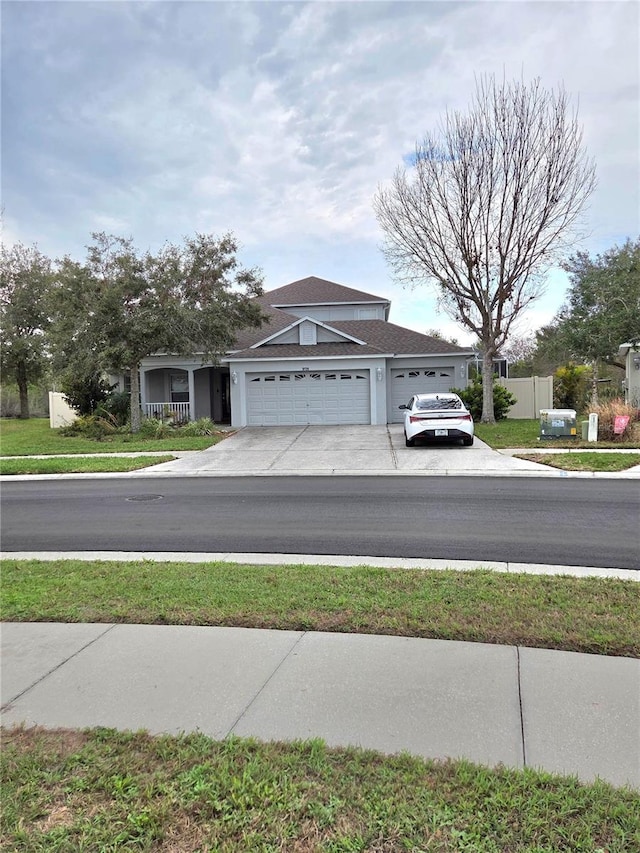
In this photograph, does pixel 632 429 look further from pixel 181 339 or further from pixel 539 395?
pixel 181 339

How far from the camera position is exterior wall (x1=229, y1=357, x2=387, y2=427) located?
24.0m

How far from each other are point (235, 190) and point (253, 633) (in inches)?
625

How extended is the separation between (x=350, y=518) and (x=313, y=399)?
1590 centimetres

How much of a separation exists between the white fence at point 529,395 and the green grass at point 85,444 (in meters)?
13.5

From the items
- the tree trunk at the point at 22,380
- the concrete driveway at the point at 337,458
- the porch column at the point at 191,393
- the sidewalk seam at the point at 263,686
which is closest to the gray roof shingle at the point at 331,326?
the porch column at the point at 191,393

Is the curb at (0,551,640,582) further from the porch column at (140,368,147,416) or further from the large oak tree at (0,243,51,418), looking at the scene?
the large oak tree at (0,243,51,418)

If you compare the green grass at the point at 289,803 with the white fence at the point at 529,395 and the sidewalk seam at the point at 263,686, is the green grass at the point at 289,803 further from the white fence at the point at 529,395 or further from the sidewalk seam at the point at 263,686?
the white fence at the point at 529,395

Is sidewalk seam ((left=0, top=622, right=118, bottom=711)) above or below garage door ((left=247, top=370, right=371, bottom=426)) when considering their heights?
below

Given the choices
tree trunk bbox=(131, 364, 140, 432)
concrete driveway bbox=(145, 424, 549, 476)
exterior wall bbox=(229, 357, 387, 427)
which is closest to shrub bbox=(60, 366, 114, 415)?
tree trunk bbox=(131, 364, 140, 432)

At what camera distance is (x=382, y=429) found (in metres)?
22.0

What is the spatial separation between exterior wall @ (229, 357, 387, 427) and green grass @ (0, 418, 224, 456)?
379cm

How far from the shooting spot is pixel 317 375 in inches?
958

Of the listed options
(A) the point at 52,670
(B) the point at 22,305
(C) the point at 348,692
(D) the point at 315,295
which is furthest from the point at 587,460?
(B) the point at 22,305

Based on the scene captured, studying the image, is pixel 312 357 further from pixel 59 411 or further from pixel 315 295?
pixel 59 411
